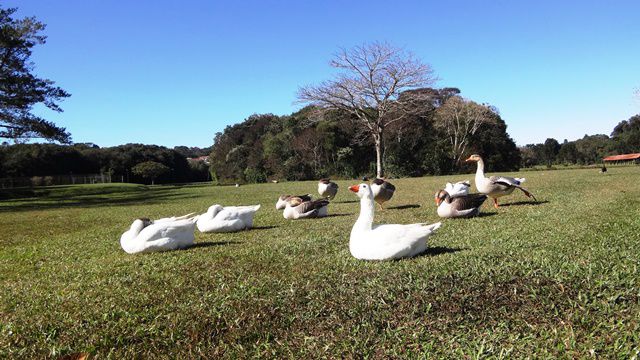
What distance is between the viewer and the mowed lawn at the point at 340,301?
3.01 metres

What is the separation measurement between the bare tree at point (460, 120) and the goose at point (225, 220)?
120 feet

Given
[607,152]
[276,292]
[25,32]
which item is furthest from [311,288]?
[607,152]

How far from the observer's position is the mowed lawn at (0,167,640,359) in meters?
3.01

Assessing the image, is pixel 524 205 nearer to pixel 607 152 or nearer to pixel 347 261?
pixel 347 261

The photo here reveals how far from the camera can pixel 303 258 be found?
5.36 m

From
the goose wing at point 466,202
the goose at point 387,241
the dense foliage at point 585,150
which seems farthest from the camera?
the dense foliage at point 585,150

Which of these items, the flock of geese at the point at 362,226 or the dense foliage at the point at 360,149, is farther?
the dense foliage at the point at 360,149

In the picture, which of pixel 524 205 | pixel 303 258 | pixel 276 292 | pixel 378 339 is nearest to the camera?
pixel 378 339

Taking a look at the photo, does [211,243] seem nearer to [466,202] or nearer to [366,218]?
[366,218]

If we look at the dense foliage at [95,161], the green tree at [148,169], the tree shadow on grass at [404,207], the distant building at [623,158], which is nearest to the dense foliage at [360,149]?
the green tree at [148,169]

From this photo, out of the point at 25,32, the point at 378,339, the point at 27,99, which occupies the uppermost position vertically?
the point at 25,32

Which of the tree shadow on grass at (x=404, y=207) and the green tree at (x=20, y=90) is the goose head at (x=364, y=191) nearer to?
the tree shadow on grass at (x=404, y=207)

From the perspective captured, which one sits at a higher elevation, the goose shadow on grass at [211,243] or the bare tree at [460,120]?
the bare tree at [460,120]

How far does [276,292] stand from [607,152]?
244ft
